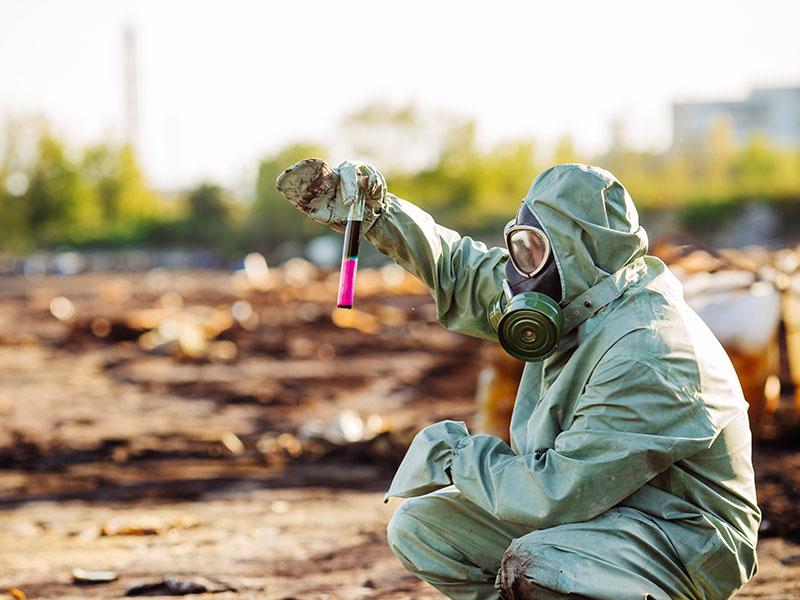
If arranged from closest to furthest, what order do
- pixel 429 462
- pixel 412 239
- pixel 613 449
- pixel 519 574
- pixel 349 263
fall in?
pixel 613 449 → pixel 519 574 → pixel 429 462 → pixel 349 263 → pixel 412 239

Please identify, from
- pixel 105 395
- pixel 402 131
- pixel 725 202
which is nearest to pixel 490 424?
pixel 105 395

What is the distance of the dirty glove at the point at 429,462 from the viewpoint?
3.89 metres

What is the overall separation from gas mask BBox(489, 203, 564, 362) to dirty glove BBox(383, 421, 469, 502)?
0.37 metres

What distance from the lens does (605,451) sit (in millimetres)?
3613

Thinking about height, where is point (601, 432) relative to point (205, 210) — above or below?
above

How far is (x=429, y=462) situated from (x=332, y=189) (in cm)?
106

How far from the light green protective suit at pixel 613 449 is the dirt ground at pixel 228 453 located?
1607 millimetres

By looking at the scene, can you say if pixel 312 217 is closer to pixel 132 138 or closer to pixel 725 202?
pixel 725 202

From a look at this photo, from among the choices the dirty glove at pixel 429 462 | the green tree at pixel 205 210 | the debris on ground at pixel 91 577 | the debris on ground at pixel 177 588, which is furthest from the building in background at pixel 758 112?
the dirty glove at pixel 429 462

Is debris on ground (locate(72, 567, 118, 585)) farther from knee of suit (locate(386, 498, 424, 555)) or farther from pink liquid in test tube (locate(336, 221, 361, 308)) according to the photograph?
pink liquid in test tube (locate(336, 221, 361, 308))

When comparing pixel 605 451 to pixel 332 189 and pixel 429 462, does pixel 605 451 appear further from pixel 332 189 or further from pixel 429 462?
pixel 332 189

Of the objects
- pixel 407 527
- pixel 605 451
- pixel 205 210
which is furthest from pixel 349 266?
pixel 205 210

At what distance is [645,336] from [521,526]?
89 centimetres

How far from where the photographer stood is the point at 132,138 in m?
71.4
